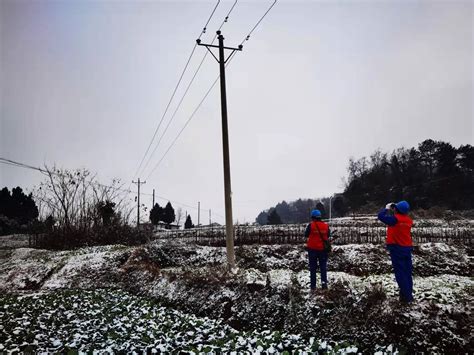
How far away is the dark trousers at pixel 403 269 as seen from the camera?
6.43 meters

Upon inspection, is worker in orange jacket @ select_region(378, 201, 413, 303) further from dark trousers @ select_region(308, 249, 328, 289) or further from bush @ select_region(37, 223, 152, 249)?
bush @ select_region(37, 223, 152, 249)

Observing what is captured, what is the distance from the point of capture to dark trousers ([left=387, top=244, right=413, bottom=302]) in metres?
6.43

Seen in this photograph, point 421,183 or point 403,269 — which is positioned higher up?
point 421,183

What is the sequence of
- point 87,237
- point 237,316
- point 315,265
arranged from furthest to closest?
point 87,237 → point 315,265 → point 237,316

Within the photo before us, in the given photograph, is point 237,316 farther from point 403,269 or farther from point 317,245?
point 403,269

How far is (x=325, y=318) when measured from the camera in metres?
6.61

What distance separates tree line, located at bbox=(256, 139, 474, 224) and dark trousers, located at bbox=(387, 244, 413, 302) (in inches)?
1846

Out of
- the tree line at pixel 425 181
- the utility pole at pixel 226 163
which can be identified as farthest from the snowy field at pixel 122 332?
the tree line at pixel 425 181

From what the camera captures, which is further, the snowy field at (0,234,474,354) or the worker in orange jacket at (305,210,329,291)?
the worker in orange jacket at (305,210,329,291)

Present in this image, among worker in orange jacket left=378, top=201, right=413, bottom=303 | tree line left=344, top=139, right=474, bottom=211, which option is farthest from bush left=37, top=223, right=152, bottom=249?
tree line left=344, top=139, right=474, bottom=211

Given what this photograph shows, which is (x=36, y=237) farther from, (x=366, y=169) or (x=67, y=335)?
(x=366, y=169)

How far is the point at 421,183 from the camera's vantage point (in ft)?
181

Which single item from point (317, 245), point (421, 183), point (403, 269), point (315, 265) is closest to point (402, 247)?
point (403, 269)

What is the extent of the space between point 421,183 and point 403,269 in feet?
183
